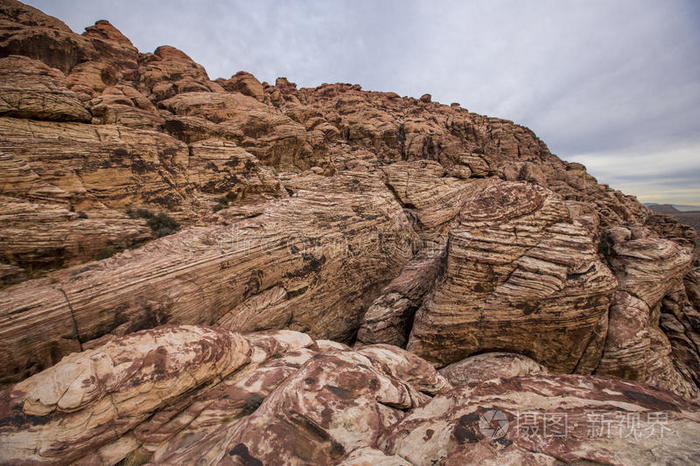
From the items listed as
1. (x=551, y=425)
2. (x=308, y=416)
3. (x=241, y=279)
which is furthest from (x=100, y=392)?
(x=551, y=425)

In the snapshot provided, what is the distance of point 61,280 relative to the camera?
7000mm

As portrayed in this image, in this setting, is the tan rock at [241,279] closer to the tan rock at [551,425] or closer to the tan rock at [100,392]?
the tan rock at [100,392]

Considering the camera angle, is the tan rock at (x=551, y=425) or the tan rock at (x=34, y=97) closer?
the tan rock at (x=551, y=425)

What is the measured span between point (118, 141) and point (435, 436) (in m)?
15.8

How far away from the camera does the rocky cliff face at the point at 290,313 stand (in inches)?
177

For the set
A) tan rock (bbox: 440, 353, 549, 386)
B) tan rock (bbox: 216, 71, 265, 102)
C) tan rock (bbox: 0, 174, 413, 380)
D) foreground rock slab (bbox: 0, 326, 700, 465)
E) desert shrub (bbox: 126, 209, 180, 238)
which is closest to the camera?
foreground rock slab (bbox: 0, 326, 700, 465)

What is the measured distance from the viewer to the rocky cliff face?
4504mm

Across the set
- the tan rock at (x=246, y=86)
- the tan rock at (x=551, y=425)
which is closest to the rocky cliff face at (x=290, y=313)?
the tan rock at (x=551, y=425)

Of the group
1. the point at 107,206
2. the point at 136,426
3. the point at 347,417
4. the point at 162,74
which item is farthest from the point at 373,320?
the point at 162,74

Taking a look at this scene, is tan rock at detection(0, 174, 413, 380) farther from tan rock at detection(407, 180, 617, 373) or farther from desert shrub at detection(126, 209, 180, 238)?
tan rock at detection(407, 180, 617, 373)

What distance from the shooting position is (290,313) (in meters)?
10.5

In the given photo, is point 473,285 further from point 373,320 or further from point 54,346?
point 54,346

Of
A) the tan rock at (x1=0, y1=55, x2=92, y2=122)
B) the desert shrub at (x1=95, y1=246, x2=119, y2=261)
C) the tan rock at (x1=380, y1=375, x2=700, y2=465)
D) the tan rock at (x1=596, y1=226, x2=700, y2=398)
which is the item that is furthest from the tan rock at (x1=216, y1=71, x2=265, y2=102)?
the tan rock at (x1=596, y1=226, x2=700, y2=398)

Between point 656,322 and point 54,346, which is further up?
point 54,346
